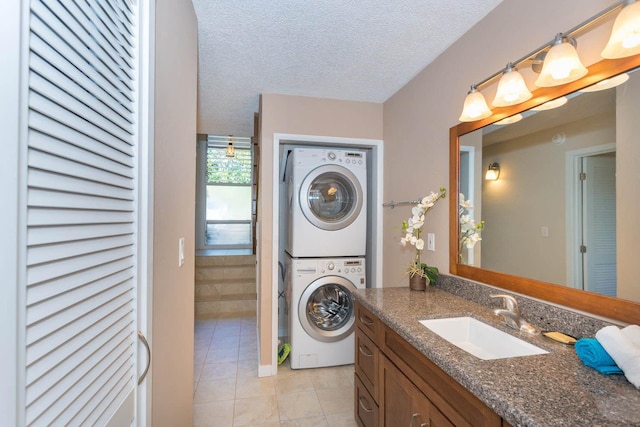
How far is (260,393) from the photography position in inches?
85.8

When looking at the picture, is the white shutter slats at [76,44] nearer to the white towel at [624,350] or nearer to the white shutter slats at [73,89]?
the white shutter slats at [73,89]

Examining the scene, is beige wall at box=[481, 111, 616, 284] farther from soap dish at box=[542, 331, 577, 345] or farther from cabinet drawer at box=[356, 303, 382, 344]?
cabinet drawer at box=[356, 303, 382, 344]

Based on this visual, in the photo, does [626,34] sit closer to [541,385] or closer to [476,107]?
[476,107]

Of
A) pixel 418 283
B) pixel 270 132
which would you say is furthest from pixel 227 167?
pixel 418 283

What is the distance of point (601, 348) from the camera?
2.72ft

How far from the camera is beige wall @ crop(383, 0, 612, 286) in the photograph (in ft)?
3.92

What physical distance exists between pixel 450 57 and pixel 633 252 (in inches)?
55.4

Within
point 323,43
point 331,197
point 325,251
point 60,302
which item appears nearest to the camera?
point 60,302

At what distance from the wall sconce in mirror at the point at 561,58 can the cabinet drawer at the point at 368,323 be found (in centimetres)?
116

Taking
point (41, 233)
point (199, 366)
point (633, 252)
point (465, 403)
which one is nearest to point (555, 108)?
point (633, 252)

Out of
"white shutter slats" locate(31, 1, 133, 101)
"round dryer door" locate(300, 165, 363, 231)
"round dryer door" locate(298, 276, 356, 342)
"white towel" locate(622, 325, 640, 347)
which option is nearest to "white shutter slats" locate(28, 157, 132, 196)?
"white shutter slats" locate(31, 1, 133, 101)

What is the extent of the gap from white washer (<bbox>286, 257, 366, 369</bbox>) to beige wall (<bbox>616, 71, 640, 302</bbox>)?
5.76 feet

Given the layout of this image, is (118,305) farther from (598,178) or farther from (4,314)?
(598,178)

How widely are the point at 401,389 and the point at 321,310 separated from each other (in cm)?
148
